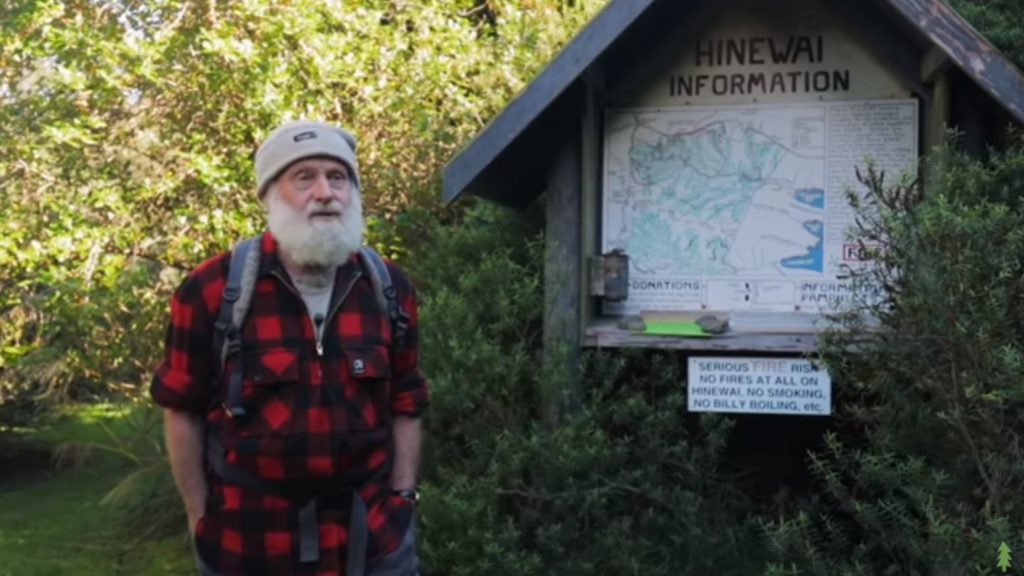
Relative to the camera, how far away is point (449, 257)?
699cm

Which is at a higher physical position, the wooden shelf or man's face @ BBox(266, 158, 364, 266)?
man's face @ BBox(266, 158, 364, 266)

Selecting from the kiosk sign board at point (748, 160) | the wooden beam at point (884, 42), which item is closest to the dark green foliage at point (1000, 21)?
the wooden beam at point (884, 42)

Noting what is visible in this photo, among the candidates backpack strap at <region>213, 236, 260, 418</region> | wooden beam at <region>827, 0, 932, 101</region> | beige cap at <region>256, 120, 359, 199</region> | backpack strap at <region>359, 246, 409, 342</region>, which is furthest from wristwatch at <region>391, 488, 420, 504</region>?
wooden beam at <region>827, 0, 932, 101</region>

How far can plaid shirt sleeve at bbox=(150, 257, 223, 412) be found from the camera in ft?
11.5

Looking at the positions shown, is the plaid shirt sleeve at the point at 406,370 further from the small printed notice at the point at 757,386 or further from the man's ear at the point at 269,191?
the small printed notice at the point at 757,386

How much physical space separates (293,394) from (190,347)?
33 centimetres

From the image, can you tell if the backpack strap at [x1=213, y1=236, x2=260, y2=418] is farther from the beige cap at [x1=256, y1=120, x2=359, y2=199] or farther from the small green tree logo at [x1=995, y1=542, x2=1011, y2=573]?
the small green tree logo at [x1=995, y1=542, x2=1011, y2=573]

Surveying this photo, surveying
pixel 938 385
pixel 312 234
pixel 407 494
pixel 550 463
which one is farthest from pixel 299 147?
pixel 550 463

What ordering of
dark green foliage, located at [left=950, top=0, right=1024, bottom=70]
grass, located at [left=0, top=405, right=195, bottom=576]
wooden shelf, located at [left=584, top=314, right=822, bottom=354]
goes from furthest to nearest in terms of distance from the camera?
grass, located at [left=0, top=405, right=195, bottom=576]
dark green foliage, located at [left=950, top=0, right=1024, bottom=70]
wooden shelf, located at [left=584, top=314, right=822, bottom=354]

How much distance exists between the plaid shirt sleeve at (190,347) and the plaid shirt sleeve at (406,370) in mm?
550

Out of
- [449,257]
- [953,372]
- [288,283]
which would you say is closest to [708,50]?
[449,257]

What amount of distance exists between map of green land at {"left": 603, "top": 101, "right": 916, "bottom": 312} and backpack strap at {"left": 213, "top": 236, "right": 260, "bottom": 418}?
9.73ft

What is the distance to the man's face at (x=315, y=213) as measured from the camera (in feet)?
11.7

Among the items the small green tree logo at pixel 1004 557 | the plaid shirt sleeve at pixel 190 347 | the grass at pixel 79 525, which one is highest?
the plaid shirt sleeve at pixel 190 347
